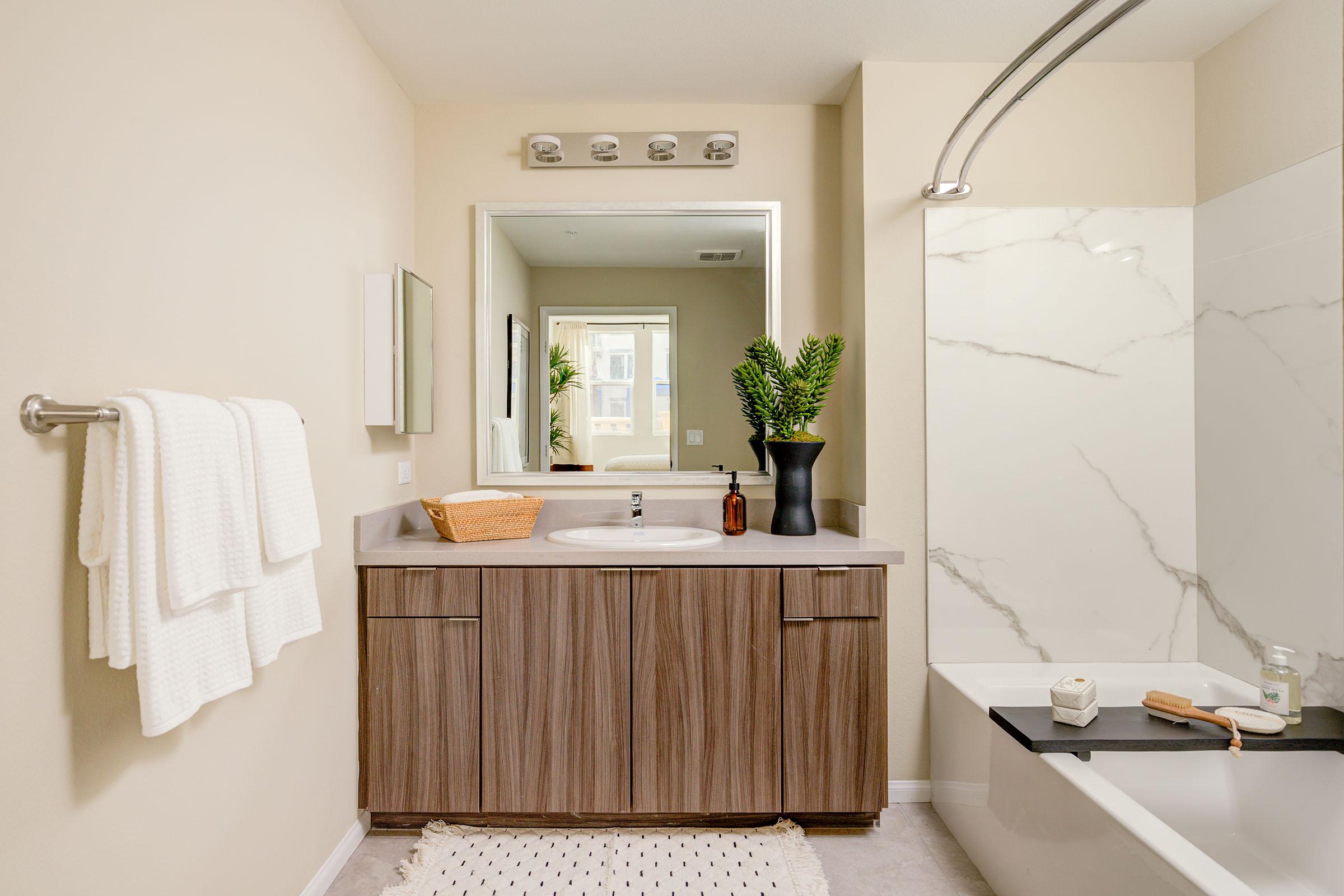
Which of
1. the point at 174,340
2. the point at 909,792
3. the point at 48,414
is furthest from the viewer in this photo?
the point at 909,792

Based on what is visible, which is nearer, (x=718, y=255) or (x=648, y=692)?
(x=648, y=692)

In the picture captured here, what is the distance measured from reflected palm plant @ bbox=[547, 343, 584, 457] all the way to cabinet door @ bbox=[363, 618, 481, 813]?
76 cm

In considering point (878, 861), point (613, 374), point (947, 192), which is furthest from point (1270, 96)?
point (878, 861)

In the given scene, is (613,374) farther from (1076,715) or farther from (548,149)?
(1076,715)

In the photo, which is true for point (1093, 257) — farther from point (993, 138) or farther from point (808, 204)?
point (808, 204)

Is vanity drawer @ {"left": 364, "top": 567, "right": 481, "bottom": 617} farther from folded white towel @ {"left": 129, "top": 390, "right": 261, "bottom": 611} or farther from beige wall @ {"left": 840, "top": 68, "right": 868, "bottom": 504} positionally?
beige wall @ {"left": 840, "top": 68, "right": 868, "bottom": 504}

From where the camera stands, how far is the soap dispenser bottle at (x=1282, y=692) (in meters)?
1.68

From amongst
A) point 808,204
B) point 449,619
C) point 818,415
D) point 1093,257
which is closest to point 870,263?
point 808,204

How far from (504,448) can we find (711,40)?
151 cm

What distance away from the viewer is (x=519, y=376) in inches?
98.8

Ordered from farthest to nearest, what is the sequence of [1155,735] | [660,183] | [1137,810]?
[660,183] < [1155,735] < [1137,810]

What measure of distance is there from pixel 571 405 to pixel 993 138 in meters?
1.69

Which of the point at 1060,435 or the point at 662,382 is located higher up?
the point at 662,382

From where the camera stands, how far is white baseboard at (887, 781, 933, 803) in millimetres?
2236
